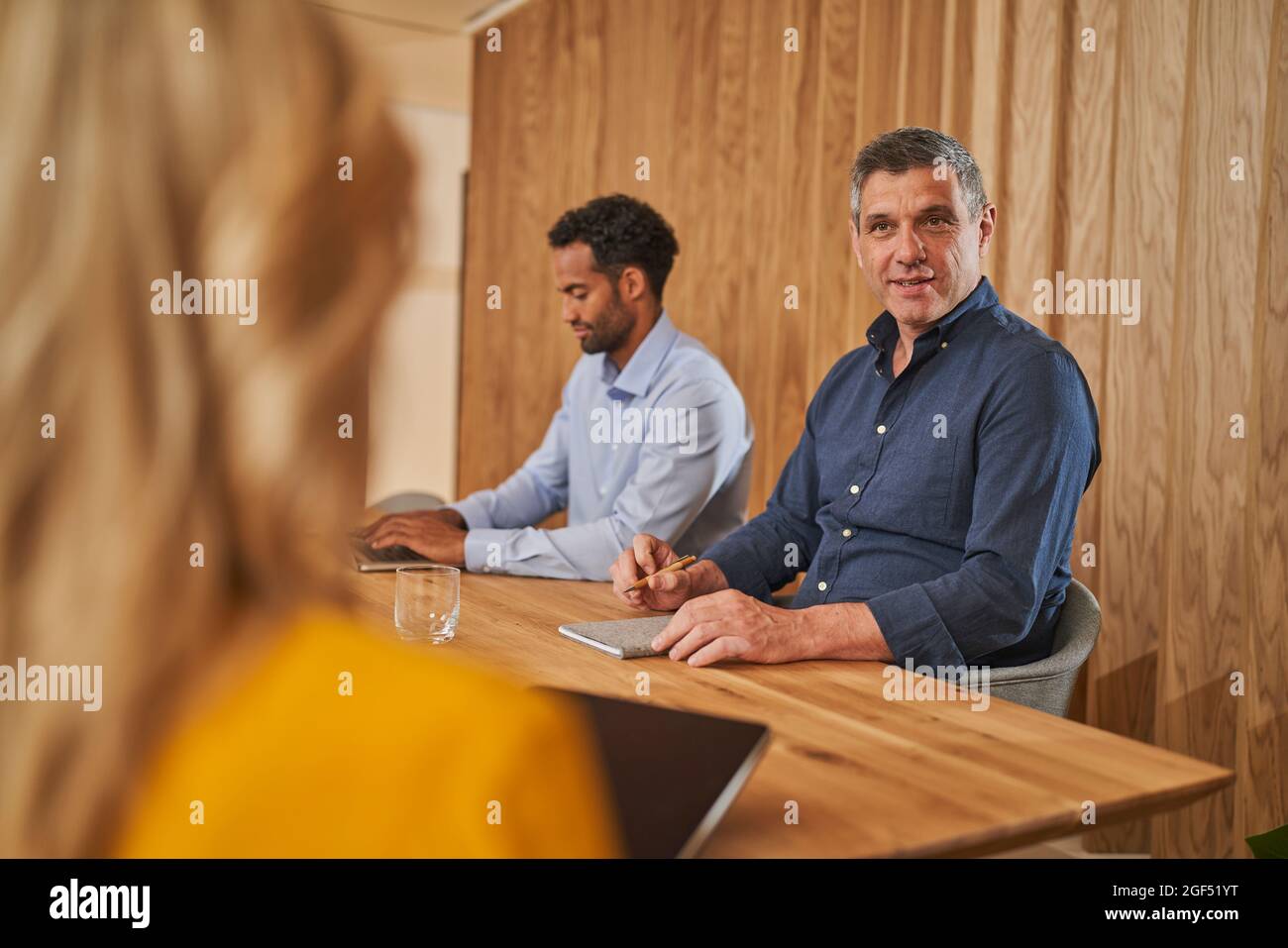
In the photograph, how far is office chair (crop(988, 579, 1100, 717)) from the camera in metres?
1.75

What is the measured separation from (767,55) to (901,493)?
220cm

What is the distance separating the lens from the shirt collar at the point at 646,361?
120 inches

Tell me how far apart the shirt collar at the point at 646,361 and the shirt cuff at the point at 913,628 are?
4.88ft

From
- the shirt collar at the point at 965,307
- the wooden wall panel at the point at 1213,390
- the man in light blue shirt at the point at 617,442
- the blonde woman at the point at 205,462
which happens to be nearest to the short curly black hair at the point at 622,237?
the man in light blue shirt at the point at 617,442

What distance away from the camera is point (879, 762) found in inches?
44.9

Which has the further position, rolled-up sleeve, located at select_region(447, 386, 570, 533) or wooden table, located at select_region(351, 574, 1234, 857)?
rolled-up sleeve, located at select_region(447, 386, 570, 533)

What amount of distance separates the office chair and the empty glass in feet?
2.85
